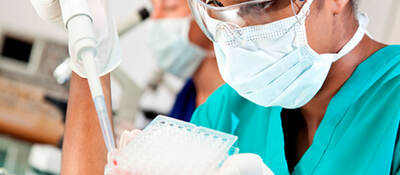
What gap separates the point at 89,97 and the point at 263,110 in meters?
0.47

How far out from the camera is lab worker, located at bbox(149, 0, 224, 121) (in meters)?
2.48

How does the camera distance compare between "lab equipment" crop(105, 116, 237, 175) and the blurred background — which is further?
the blurred background

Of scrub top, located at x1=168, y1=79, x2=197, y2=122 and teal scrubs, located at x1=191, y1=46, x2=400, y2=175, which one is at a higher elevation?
teal scrubs, located at x1=191, y1=46, x2=400, y2=175

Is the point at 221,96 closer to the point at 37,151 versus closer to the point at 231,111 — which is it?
the point at 231,111

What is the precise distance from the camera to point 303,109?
1.33 meters

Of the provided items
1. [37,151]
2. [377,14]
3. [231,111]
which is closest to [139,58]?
[37,151]

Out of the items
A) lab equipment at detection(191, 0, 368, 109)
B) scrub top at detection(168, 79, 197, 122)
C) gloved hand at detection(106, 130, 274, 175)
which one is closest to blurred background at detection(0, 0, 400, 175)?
scrub top at detection(168, 79, 197, 122)

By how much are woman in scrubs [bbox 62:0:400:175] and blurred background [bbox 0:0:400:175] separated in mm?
1533

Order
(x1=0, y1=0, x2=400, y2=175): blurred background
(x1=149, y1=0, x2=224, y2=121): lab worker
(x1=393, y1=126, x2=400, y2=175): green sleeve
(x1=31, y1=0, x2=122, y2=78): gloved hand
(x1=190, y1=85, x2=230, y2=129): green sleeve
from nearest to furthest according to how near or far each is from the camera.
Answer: (x1=393, y1=126, x2=400, y2=175): green sleeve → (x1=31, y1=0, x2=122, y2=78): gloved hand → (x1=190, y1=85, x2=230, y2=129): green sleeve → (x1=149, y1=0, x2=224, y2=121): lab worker → (x1=0, y1=0, x2=400, y2=175): blurred background

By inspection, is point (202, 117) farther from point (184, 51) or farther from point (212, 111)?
point (184, 51)

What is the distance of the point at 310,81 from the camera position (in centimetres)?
114

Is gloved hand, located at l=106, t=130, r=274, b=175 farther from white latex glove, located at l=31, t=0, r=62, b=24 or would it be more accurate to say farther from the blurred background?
the blurred background

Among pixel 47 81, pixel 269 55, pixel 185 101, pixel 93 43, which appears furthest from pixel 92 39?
pixel 47 81

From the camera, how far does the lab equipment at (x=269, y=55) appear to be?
1084 millimetres
